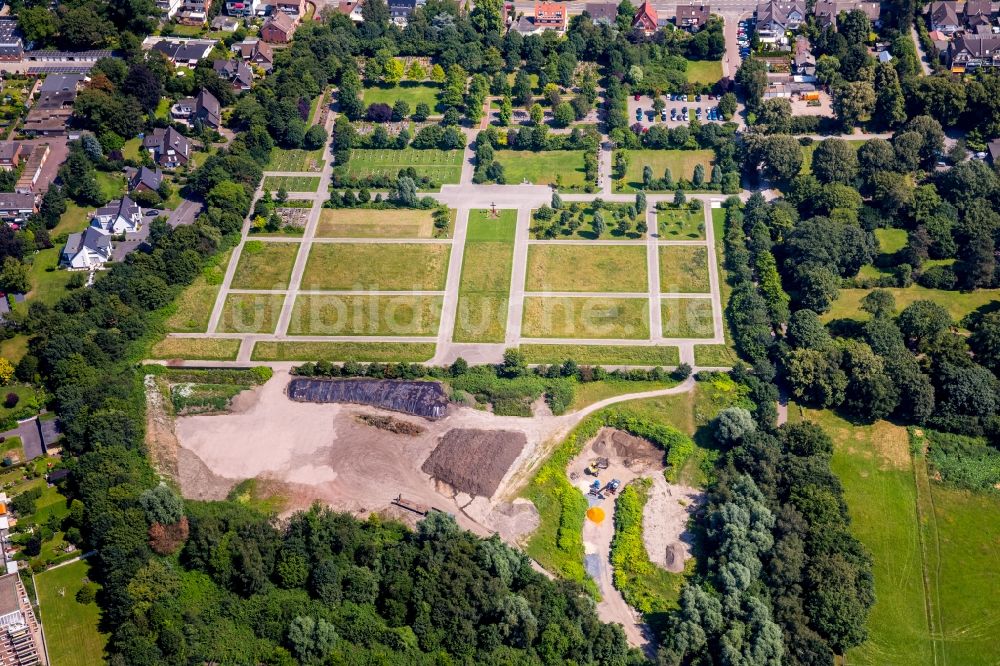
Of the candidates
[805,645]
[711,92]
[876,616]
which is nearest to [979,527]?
[876,616]

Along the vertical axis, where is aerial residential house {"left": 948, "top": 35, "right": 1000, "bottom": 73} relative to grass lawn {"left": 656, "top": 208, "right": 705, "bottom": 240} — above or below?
above

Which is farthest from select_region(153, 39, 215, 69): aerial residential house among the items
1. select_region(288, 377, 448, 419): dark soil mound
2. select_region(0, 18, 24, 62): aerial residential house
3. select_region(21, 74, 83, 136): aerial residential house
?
select_region(288, 377, 448, 419): dark soil mound

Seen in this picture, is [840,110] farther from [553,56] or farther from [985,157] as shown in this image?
[553,56]

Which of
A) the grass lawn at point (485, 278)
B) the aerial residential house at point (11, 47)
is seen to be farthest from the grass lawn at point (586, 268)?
the aerial residential house at point (11, 47)

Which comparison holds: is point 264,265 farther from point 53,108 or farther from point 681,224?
point 681,224

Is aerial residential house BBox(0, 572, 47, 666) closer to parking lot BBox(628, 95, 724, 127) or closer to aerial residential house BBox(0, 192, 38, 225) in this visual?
aerial residential house BBox(0, 192, 38, 225)
